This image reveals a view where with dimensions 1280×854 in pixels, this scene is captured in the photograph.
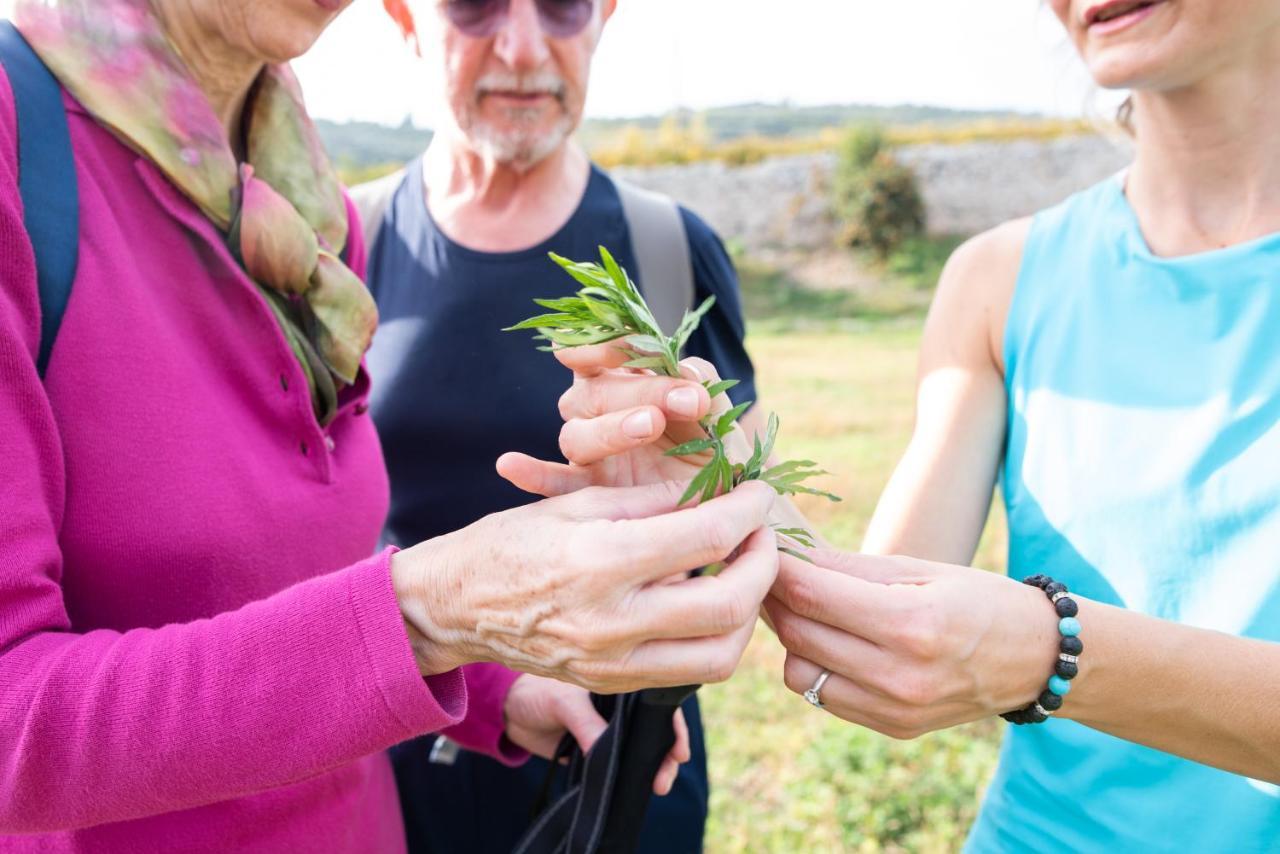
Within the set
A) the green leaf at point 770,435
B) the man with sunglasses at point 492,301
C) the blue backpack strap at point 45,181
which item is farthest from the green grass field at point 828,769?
the blue backpack strap at point 45,181

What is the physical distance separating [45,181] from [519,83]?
1.45 meters

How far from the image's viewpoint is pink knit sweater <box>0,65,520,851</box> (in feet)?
3.69

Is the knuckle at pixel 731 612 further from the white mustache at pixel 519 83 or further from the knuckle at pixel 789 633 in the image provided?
the white mustache at pixel 519 83

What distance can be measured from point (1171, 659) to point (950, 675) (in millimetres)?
363

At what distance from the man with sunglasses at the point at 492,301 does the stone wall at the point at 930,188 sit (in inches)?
861

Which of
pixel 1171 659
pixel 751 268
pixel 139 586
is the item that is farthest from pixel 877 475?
pixel 751 268

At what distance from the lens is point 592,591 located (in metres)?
1.11

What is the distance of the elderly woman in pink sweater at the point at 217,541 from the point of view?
113 centimetres

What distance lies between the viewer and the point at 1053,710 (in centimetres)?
149

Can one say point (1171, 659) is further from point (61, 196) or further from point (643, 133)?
point (643, 133)

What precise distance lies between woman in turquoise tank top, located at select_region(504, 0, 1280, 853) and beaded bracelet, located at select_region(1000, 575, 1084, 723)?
0.04 ft

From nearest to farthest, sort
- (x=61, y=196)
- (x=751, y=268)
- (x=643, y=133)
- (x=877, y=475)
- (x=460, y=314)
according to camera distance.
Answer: (x=61, y=196) → (x=460, y=314) → (x=877, y=475) → (x=751, y=268) → (x=643, y=133)

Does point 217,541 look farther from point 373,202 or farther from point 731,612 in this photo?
point 373,202

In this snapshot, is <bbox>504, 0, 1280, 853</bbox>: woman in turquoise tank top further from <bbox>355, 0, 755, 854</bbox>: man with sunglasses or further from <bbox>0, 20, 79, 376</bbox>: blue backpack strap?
<bbox>355, 0, 755, 854</bbox>: man with sunglasses
